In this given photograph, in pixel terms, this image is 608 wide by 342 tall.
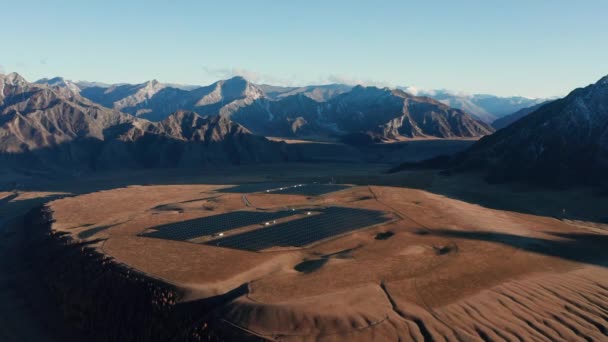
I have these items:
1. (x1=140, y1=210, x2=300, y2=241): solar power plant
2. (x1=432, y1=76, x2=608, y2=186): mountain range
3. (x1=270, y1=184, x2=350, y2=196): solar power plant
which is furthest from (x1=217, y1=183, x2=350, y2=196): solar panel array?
(x1=432, y1=76, x2=608, y2=186): mountain range

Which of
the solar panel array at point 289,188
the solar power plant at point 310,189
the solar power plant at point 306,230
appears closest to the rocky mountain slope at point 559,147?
the solar power plant at point 310,189

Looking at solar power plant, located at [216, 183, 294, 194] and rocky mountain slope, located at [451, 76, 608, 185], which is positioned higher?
rocky mountain slope, located at [451, 76, 608, 185]

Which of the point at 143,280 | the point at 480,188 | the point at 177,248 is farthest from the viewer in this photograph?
the point at 480,188

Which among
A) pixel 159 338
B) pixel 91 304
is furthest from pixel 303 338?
pixel 91 304

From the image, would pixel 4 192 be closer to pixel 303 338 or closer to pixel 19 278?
pixel 19 278

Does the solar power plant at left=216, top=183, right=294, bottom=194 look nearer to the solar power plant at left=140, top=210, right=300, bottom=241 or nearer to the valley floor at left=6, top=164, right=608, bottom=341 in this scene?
the valley floor at left=6, top=164, right=608, bottom=341

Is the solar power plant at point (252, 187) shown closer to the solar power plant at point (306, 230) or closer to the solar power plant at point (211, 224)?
the solar power plant at point (211, 224)

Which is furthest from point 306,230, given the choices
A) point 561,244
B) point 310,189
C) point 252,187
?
point 252,187
